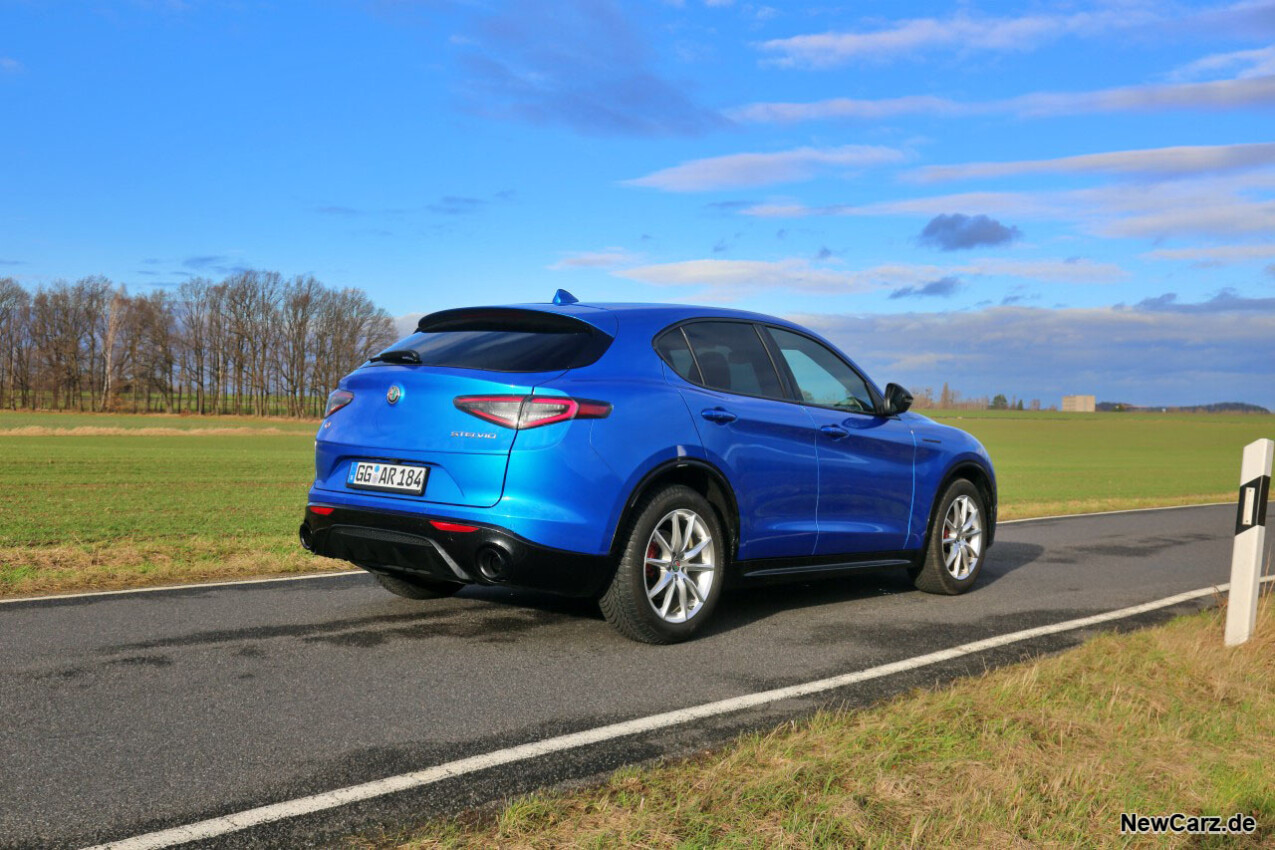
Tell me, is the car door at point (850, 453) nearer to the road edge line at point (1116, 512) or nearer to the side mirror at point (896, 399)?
the side mirror at point (896, 399)

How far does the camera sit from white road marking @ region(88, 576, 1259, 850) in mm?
3062

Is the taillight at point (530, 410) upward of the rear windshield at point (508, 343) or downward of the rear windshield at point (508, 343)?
downward

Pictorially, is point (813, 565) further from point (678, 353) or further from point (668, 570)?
point (678, 353)

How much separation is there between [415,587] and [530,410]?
2.20 metres

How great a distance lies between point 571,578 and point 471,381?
1087 millimetres

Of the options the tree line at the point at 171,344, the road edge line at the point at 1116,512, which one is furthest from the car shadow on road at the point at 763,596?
the tree line at the point at 171,344

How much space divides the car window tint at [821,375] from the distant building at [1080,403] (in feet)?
464

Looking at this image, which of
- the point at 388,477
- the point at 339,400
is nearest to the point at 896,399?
the point at 388,477

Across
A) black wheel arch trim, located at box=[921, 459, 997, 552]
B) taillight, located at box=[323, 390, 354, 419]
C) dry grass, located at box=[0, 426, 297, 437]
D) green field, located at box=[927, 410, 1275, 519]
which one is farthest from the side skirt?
dry grass, located at box=[0, 426, 297, 437]

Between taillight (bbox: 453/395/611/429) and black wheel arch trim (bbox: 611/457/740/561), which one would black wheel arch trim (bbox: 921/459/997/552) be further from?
taillight (bbox: 453/395/611/429)

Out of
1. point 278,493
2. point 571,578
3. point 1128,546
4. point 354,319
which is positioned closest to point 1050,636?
point 571,578

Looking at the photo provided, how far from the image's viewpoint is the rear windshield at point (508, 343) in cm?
555

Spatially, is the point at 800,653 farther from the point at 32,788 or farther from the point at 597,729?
the point at 32,788

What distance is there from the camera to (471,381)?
5438 mm
